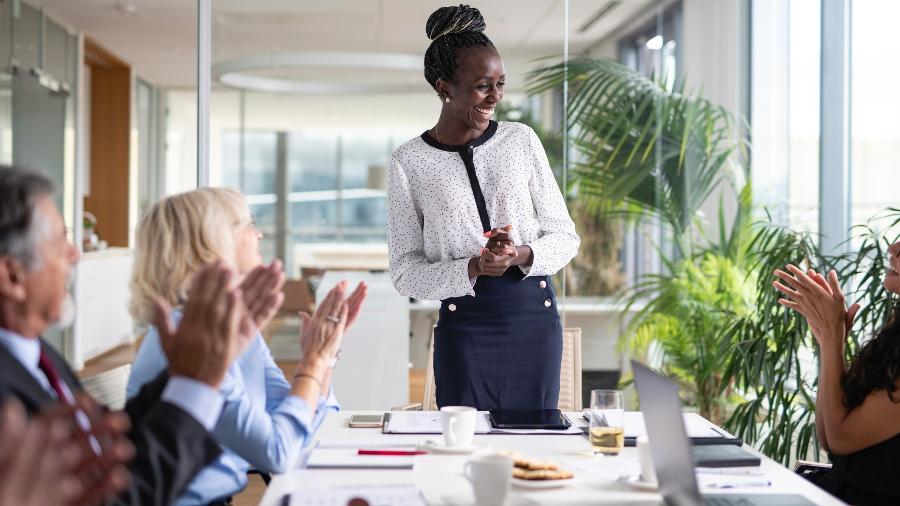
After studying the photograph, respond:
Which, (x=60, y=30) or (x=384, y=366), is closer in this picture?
(x=384, y=366)

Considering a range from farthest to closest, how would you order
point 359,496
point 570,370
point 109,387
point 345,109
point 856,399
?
point 345,109 < point 570,370 < point 856,399 < point 109,387 < point 359,496

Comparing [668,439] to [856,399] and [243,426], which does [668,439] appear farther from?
[856,399]

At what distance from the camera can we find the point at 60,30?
7.68 m

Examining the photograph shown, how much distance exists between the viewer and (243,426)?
176 cm

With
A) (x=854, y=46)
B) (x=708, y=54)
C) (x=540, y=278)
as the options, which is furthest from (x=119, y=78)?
(x=540, y=278)

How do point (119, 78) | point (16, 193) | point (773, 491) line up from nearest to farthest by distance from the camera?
1. point (16, 193)
2. point (773, 491)
3. point (119, 78)

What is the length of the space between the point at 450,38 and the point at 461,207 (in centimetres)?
50

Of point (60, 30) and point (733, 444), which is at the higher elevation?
point (60, 30)

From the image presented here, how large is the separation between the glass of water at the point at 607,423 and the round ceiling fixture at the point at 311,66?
113 inches

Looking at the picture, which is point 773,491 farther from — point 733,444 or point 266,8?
point 266,8

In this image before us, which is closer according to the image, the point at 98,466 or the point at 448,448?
the point at 98,466

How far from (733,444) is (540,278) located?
3.03 feet

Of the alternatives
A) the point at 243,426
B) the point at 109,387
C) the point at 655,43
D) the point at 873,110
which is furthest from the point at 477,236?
the point at 655,43

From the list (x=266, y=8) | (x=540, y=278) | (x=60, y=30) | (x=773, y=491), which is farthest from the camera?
(x=60, y=30)
